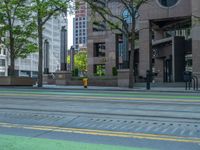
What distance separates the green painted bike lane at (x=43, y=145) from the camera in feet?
23.6

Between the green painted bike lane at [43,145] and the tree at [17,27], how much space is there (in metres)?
31.6

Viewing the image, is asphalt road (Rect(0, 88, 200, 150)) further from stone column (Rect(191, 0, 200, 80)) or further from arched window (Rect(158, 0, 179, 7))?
arched window (Rect(158, 0, 179, 7))

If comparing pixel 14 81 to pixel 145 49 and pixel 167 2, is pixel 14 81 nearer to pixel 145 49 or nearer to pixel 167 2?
pixel 145 49

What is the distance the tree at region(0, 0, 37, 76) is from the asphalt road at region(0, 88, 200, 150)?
26.2m

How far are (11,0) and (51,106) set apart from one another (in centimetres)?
2630

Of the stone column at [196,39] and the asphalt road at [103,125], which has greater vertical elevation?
the stone column at [196,39]

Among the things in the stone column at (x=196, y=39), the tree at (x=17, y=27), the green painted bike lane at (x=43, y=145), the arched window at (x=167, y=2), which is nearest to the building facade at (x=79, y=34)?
the arched window at (x=167, y=2)

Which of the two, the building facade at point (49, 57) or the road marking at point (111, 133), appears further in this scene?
the building facade at point (49, 57)

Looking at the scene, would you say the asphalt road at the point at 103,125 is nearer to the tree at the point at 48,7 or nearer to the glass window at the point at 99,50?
the tree at the point at 48,7

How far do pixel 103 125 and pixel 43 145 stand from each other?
2.43 metres

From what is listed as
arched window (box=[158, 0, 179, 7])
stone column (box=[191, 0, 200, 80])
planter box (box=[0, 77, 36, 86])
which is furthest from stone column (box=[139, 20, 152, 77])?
planter box (box=[0, 77, 36, 86])

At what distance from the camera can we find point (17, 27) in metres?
41.0

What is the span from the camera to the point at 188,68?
168 feet

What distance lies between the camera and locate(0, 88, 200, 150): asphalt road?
25.0 ft
